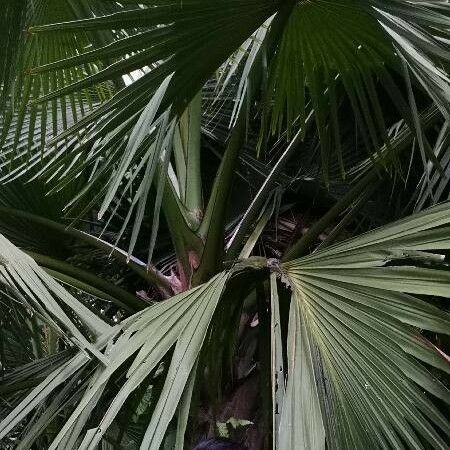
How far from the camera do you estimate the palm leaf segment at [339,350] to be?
788mm

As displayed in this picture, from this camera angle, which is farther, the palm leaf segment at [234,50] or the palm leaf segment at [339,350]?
the palm leaf segment at [234,50]

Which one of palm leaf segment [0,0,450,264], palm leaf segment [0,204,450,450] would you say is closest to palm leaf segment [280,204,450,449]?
palm leaf segment [0,204,450,450]

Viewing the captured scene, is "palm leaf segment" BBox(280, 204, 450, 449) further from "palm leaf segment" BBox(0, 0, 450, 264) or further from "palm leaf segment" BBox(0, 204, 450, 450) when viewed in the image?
"palm leaf segment" BBox(0, 0, 450, 264)

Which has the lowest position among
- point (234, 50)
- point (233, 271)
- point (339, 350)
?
point (339, 350)

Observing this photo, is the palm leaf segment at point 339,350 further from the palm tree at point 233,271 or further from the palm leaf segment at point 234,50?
the palm leaf segment at point 234,50

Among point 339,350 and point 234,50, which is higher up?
point 234,50

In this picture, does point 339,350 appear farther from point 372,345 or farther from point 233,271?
point 233,271

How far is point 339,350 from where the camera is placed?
85 cm

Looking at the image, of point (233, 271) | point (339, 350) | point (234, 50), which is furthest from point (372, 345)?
point (234, 50)

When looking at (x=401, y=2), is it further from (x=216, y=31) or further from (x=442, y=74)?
(x=216, y=31)

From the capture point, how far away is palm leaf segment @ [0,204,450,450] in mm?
788

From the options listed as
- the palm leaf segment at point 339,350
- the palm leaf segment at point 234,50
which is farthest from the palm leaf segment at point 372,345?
the palm leaf segment at point 234,50

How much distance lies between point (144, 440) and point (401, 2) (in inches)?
24.1

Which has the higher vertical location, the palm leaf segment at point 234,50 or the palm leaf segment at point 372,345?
the palm leaf segment at point 234,50
